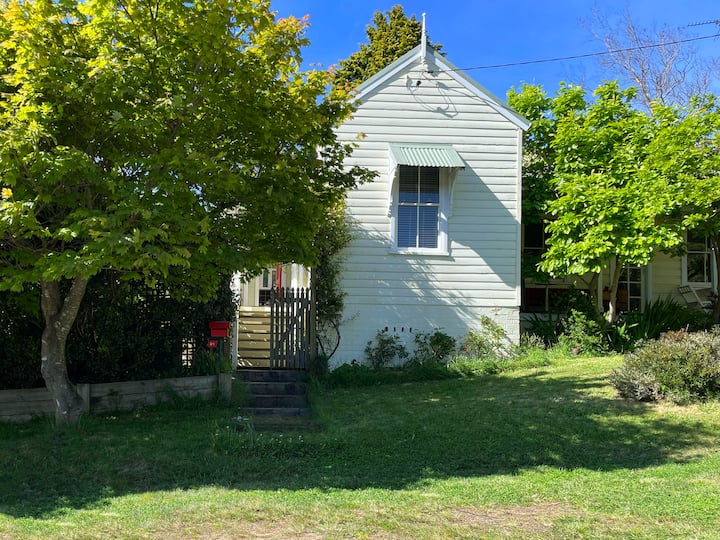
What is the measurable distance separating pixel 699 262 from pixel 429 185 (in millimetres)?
8224

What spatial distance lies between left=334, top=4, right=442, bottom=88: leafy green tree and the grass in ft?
57.4

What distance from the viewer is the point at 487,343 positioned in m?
12.3

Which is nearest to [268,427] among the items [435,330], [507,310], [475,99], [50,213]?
[50,213]

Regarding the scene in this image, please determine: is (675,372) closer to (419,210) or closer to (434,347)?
(434,347)

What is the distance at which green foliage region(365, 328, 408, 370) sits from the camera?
12.1 meters

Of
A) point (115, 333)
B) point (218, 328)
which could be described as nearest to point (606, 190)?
point (218, 328)

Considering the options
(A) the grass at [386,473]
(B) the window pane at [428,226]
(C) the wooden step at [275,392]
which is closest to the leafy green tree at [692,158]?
(B) the window pane at [428,226]

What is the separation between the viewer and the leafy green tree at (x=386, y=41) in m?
23.2

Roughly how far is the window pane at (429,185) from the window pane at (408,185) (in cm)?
13

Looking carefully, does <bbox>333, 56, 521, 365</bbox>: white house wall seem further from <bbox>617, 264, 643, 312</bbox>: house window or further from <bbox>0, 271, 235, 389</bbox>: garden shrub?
<bbox>617, 264, 643, 312</bbox>: house window

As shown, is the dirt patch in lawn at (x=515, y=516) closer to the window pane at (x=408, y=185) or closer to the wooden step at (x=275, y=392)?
the wooden step at (x=275, y=392)

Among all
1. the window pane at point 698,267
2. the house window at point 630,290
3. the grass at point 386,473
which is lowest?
the grass at point 386,473

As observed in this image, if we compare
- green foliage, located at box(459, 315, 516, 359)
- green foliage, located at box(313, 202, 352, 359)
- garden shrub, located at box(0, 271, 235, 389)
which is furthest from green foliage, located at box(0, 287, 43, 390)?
green foliage, located at box(459, 315, 516, 359)

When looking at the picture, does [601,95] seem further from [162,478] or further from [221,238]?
[162,478]
